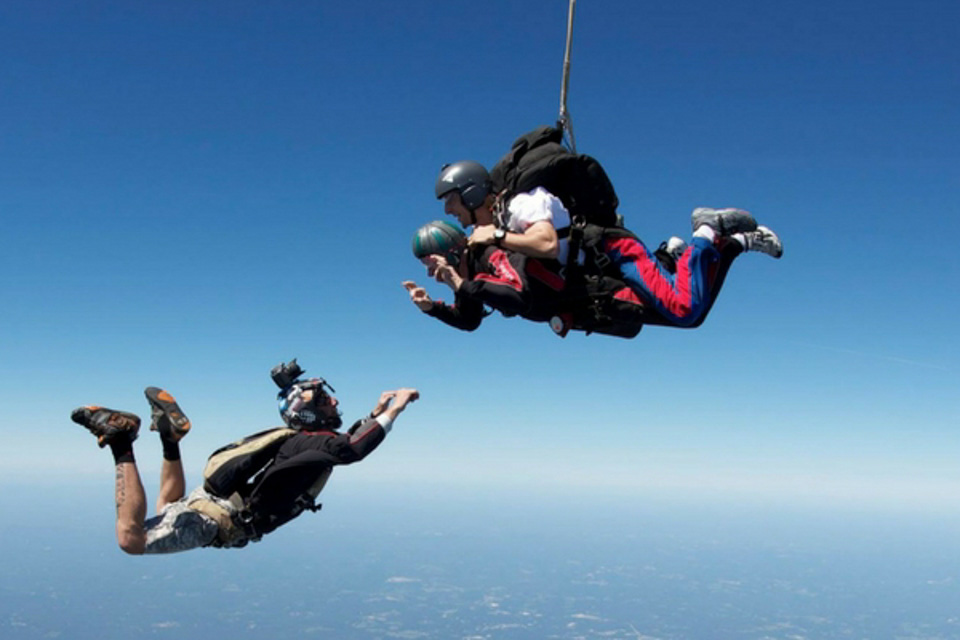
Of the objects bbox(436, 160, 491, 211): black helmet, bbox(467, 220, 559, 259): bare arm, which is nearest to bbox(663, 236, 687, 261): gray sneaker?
bbox(467, 220, 559, 259): bare arm

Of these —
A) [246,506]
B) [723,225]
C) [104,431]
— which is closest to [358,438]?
[246,506]

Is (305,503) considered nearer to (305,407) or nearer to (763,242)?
(305,407)

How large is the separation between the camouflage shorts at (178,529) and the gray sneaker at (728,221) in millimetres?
4907

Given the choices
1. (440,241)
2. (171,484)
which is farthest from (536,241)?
(171,484)

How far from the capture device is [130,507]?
5.41 m

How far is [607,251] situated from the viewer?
543 centimetres

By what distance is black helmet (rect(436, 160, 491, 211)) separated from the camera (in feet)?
17.5

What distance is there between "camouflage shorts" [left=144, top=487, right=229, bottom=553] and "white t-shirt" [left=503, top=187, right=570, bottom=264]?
3.63 metres

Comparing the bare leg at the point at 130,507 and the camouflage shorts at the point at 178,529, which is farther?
the camouflage shorts at the point at 178,529

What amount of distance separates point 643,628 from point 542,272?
21464 cm

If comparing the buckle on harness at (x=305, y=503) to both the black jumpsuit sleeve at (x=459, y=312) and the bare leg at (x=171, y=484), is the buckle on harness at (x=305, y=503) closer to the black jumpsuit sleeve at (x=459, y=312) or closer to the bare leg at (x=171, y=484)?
the bare leg at (x=171, y=484)

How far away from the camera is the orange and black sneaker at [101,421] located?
17.6ft

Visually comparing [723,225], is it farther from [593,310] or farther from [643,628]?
[643,628]

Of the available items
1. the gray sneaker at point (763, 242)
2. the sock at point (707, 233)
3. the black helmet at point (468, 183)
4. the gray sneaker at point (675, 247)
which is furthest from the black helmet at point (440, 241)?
the gray sneaker at point (763, 242)
